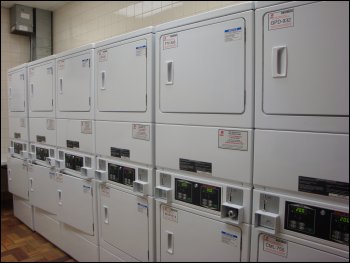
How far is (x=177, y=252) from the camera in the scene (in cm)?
169

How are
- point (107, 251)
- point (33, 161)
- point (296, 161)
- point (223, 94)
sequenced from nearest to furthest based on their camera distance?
point (296, 161) < point (223, 94) < point (107, 251) < point (33, 161)

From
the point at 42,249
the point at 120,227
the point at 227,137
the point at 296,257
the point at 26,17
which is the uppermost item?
the point at 26,17

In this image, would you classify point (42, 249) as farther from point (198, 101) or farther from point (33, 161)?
point (198, 101)

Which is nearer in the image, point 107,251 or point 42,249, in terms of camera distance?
point 107,251

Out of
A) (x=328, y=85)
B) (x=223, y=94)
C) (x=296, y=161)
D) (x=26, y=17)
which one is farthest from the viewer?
(x=26, y=17)

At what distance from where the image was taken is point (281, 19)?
121 centimetres

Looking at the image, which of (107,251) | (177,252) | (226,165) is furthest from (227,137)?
(107,251)

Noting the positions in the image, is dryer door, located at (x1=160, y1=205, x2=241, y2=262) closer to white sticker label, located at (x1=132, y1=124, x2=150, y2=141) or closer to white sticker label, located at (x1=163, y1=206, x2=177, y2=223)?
white sticker label, located at (x1=163, y1=206, x2=177, y2=223)

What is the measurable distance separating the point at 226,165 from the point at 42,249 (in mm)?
2359

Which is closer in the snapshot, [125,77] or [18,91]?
[125,77]

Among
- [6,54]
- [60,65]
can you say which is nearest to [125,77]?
[60,65]

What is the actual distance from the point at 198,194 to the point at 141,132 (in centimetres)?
56

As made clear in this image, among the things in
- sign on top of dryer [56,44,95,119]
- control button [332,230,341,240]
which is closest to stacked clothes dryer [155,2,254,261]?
control button [332,230,341,240]

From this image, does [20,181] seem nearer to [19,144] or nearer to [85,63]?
[19,144]
